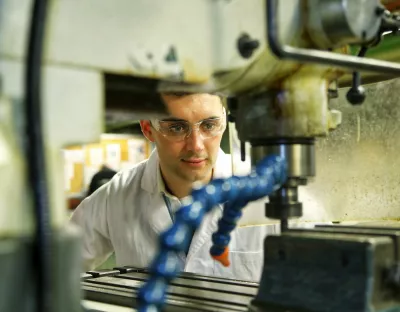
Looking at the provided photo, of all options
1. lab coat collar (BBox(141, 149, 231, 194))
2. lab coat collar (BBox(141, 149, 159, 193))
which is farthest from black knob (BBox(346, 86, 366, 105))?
lab coat collar (BBox(141, 149, 159, 193))

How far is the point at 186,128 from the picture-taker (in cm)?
180

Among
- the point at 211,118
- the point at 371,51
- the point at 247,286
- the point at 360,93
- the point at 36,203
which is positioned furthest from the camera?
the point at 211,118

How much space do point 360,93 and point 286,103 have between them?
157 mm

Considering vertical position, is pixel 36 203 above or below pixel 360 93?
below

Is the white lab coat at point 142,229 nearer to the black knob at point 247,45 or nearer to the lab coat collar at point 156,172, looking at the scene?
the lab coat collar at point 156,172

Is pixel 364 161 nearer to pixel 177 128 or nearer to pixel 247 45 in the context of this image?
pixel 177 128

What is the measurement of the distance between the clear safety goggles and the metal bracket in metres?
1.08

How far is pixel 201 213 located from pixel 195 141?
1.25 m

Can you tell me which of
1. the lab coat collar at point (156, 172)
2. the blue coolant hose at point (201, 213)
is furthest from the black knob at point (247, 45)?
the lab coat collar at point (156, 172)

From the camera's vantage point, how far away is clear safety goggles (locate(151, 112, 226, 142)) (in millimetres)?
1791

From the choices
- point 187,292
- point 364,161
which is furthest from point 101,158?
point 187,292

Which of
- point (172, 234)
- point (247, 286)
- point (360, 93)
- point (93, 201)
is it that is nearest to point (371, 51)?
point (360, 93)

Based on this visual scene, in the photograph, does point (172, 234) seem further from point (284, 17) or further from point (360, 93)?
point (360, 93)

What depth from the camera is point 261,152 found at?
2.51 ft
